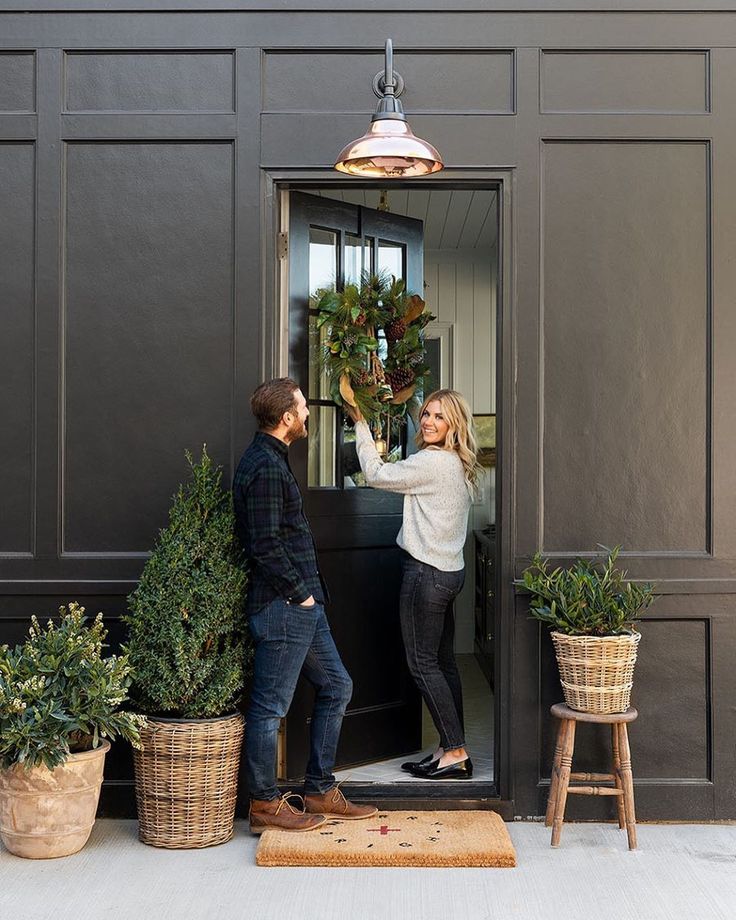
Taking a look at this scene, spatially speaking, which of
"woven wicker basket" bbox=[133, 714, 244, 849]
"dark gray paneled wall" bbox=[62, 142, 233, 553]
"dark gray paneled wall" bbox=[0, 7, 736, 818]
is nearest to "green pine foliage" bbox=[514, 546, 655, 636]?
"dark gray paneled wall" bbox=[0, 7, 736, 818]

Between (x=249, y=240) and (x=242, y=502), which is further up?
(x=249, y=240)

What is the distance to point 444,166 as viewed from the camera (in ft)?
14.0

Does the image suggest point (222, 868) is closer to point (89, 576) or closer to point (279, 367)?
point (89, 576)

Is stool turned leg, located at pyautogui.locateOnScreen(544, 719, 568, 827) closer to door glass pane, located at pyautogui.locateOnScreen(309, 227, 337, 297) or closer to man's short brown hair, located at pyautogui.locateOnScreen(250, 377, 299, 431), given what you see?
man's short brown hair, located at pyautogui.locateOnScreen(250, 377, 299, 431)

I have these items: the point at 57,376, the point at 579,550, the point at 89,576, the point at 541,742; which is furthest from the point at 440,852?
the point at 57,376

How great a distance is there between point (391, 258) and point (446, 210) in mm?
1710

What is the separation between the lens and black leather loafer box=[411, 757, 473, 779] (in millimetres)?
4516

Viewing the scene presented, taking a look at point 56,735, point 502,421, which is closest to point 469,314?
point 502,421

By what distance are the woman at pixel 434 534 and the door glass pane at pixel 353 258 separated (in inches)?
25.2

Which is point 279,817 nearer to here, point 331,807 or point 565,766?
point 331,807

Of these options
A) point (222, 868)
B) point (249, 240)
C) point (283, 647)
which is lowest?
point (222, 868)

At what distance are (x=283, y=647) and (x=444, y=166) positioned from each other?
2.00 metres

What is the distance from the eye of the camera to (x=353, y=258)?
475 cm

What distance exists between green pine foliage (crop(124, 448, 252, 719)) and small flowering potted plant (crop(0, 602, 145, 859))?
12 centimetres
